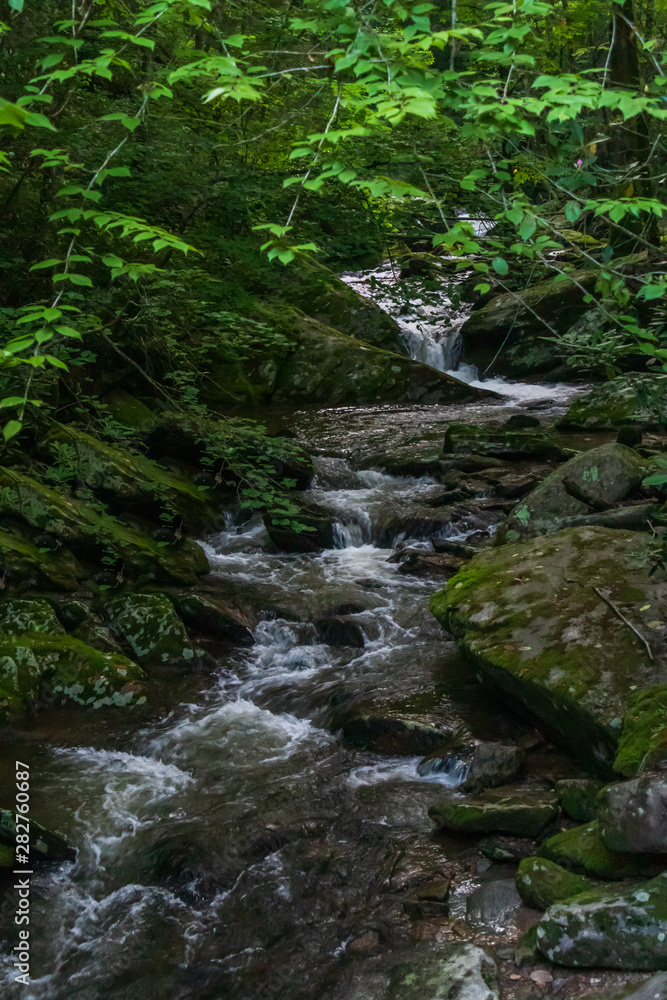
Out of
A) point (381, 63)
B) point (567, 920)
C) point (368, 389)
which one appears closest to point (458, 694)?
point (567, 920)

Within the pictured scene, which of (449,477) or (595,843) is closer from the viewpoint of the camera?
(595,843)

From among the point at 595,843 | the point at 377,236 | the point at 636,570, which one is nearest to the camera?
the point at 595,843

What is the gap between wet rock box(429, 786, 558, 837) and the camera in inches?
157

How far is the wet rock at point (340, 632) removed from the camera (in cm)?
679

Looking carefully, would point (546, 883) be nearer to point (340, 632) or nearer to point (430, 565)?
point (340, 632)

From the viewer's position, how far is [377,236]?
28.1 ft

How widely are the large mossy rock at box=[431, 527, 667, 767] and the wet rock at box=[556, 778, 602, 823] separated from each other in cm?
27

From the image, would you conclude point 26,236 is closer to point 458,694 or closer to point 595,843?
point 458,694

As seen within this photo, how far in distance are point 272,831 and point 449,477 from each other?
6103 millimetres

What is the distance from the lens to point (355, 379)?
46.4 feet

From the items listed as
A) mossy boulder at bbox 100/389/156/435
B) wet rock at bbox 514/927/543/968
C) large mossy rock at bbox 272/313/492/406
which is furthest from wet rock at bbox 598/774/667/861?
large mossy rock at bbox 272/313/492/406

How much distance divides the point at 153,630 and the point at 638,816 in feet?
13.8

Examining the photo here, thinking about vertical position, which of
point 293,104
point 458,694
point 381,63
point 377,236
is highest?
point 381,63

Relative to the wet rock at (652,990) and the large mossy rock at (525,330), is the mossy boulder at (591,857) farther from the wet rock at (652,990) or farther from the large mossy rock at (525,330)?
the large mossy rock at (525,330)
